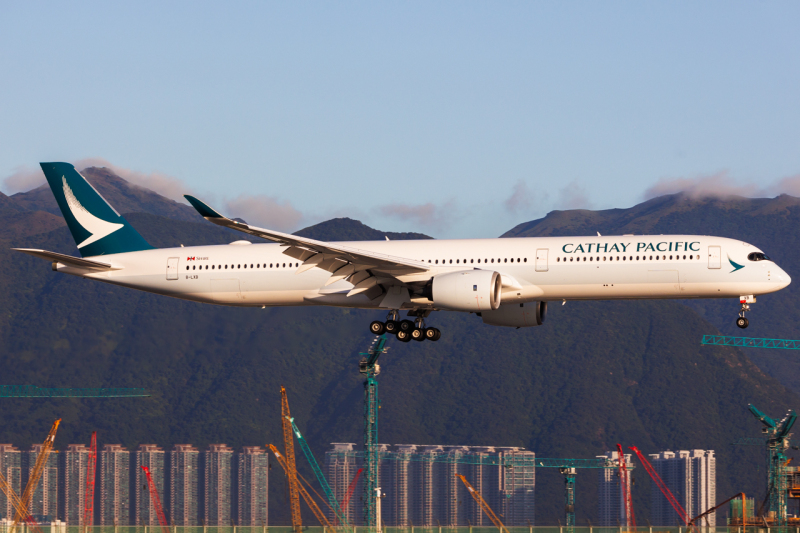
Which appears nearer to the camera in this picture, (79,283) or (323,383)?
(323,383)

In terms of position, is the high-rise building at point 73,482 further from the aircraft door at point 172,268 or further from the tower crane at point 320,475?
the aircraft door at point 172,268

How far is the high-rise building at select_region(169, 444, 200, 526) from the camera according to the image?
17988 cm

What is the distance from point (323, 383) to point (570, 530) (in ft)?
406

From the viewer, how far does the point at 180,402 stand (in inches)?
6998

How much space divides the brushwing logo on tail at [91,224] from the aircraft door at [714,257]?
31.1 m

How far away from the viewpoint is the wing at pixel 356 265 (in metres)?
47.5

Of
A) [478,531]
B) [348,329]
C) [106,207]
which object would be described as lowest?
[478,531]

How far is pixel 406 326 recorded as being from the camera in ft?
173

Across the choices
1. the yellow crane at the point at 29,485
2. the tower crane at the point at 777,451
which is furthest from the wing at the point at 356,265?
the tower crane at the point at 777,451

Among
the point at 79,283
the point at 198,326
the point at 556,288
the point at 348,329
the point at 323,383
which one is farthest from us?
the point at 79,283

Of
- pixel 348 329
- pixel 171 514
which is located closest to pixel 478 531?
pixel 348 329

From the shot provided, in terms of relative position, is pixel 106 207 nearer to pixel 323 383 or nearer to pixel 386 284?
pixel 386 284

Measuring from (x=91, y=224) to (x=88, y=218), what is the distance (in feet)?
1.46

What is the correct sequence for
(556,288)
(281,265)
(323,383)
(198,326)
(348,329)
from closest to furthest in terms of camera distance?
(556,288), (281,265), (348,329), (198,326), (323,383)
